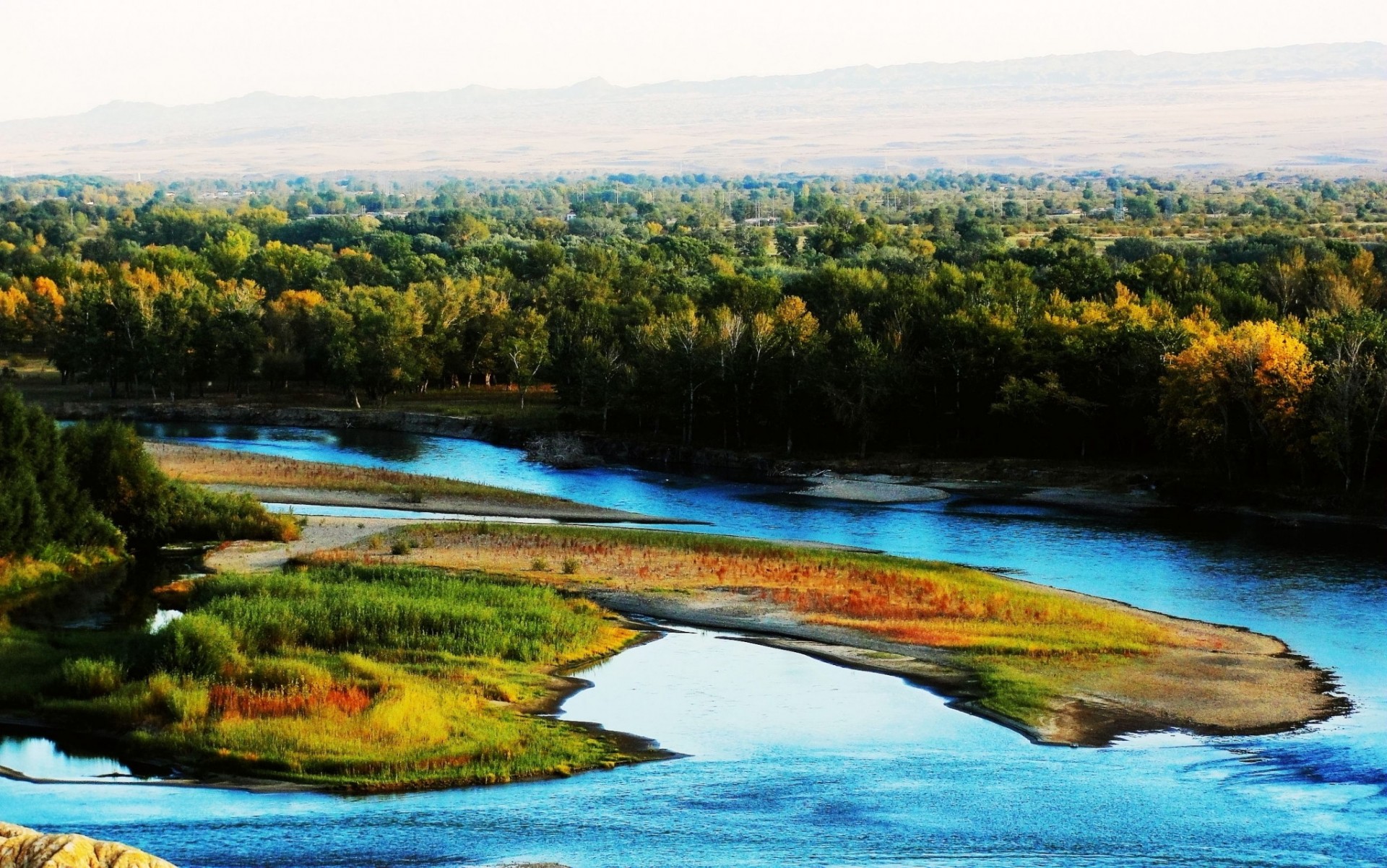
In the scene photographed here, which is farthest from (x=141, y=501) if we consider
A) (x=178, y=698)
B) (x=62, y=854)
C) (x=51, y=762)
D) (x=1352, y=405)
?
(x=1352, y=405)

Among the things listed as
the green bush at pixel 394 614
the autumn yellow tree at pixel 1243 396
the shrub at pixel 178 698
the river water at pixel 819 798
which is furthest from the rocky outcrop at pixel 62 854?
the autumn yellow tree at pixel 1243 396

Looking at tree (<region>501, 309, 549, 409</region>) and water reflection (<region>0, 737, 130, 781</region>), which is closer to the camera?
water reflection (<region>0, 737, 130, 781</region>)

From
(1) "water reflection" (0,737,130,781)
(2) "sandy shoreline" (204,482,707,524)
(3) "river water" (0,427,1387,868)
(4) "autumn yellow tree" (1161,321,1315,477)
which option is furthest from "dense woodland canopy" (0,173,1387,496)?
(1) "water reflection" (0,737,130,781)

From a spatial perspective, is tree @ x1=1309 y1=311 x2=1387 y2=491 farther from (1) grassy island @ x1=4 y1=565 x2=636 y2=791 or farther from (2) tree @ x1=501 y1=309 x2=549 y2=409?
(2) tree @ x1=501 y1=309 x2=549 y2=409

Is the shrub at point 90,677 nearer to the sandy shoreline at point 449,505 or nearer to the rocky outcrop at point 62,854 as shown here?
the rocky outcrop at point 62,854

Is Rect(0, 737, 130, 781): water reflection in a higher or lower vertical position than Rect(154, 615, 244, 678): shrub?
lower

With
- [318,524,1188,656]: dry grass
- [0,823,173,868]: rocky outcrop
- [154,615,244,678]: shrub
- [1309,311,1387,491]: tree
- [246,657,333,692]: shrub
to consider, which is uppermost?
[0,823,173,868]: rocky outcrop
